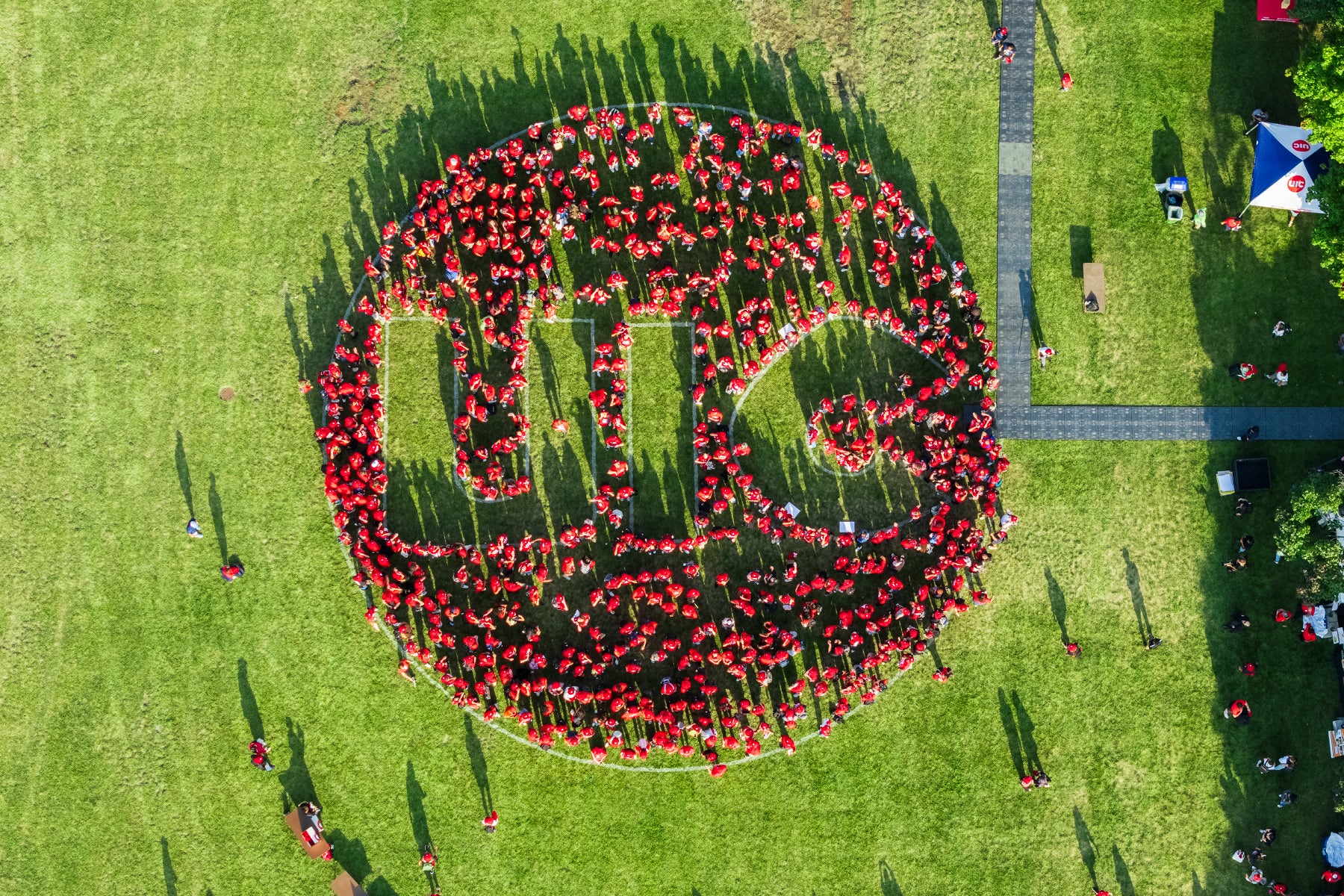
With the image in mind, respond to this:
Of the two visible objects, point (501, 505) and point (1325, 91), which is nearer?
point (1325, 91)

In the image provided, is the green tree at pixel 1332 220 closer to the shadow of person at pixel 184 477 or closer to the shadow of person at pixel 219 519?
the shadow of person at pixel 219 519

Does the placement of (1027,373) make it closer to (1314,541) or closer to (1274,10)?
(1314,541)

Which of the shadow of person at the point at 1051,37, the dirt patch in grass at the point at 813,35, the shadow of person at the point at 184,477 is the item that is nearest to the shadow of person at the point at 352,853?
the shadow of person at the point at 184,477

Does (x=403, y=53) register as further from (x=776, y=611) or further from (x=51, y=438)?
(x=776, y=611)

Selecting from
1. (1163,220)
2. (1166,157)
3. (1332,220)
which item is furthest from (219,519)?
(1332,220)

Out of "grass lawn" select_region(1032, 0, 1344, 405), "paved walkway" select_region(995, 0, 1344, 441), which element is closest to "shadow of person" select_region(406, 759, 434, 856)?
"paved walkway" select_region(995, 0, 1344, 441)

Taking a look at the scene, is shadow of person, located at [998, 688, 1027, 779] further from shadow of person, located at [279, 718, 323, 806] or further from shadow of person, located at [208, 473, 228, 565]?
shadow of person, located at [208, 473, 228, 565]
